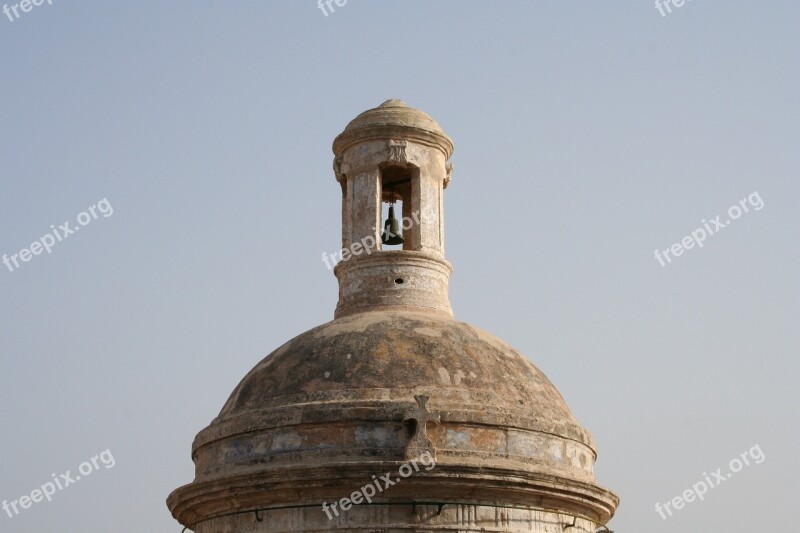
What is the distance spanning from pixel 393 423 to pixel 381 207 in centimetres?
500

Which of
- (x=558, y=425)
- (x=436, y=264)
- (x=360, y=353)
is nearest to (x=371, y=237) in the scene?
(x=436, y=264)

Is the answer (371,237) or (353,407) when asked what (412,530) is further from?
(371,237)

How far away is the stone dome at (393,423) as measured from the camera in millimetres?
15508

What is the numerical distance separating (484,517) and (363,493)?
1578mm

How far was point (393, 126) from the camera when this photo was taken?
64.2 feet

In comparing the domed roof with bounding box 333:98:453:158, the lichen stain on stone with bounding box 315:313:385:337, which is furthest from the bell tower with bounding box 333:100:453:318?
the lichen stain on stone with bounding box 315:313:385:337

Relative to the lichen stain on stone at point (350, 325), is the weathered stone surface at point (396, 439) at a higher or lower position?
lower

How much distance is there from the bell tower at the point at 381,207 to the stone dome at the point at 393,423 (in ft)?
3.61

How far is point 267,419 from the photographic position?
637 inches

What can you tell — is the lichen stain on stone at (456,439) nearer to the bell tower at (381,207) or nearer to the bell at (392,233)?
the bell tower at (381,207)

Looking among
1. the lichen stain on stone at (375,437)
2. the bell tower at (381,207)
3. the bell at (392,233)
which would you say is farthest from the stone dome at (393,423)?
the bell at (392,233)

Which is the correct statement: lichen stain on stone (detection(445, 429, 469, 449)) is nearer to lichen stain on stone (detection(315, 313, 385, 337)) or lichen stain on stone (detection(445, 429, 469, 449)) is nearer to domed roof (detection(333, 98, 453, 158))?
lichen stain on stone (detection(315, 313, 385, 337))

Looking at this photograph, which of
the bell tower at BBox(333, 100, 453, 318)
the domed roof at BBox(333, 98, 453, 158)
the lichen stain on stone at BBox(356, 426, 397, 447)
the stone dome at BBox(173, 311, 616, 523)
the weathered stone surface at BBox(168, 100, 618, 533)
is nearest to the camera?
the weathered stone surface at BBox(168, 100, 618, 533)

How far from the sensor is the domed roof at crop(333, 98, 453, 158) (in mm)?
19625
